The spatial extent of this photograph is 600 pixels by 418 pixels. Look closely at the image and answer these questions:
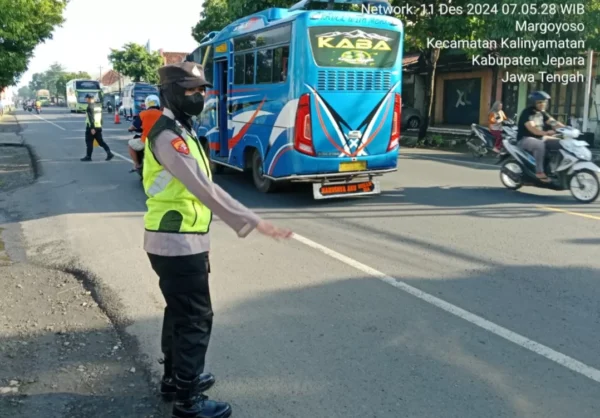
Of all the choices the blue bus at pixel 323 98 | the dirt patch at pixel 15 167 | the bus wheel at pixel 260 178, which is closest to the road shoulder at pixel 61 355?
the blue bus at pixel 323 98

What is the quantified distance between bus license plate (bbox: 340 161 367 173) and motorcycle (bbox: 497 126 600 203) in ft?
8.88

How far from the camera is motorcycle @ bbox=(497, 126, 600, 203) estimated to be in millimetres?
9461

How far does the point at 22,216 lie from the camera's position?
30.2 feet

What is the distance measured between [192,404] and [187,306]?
0.54 meters

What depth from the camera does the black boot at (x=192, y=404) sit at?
3.24 metres

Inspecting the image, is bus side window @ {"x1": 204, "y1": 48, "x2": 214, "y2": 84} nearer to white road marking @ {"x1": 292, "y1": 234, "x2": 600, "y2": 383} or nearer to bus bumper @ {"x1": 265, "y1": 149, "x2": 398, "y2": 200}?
bus bumper @ {"x1": 265, "y1": 149, "x2": 398, "y2": 200}

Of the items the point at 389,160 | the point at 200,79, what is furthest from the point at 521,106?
the point at 200,79

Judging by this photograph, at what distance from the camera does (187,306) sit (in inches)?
126

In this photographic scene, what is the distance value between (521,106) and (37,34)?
21.7m

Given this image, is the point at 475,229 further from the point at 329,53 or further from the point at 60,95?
the point at 60,95

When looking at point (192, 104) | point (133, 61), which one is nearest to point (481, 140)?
point (192, 104)

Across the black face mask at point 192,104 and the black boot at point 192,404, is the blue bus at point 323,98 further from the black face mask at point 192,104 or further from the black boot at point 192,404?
the black boot at point 192,404

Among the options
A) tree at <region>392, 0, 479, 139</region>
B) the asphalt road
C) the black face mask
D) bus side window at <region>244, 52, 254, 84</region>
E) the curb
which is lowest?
the asphalt road

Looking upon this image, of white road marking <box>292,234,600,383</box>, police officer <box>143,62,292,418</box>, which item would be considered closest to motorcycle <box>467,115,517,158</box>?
white road marking <box>292,234,600,383</box>
